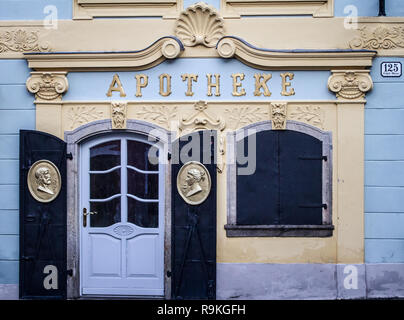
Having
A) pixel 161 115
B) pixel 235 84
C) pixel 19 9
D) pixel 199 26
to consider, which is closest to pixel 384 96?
pixel 235 84

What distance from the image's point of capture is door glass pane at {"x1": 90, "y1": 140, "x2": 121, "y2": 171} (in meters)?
5.79

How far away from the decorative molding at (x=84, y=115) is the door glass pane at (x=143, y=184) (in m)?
0.86

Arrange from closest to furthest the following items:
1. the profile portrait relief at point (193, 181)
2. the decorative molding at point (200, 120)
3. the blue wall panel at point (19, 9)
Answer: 1. the profile portrait relief at point (193, 181)
2. the decorative molding at point (200, 120)
3. the blue wall panel at point (19, 9)

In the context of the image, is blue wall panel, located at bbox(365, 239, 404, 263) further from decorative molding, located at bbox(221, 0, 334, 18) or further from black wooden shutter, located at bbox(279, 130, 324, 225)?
decorative molding, located at bbox(221, 0, 334, 18)

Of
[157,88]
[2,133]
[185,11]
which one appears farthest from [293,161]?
[2,133]

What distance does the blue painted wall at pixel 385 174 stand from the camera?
5.56m

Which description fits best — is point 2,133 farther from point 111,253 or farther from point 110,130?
point 111,253

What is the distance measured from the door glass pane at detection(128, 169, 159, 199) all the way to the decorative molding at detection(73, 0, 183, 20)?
2110mm

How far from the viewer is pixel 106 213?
5793 mm

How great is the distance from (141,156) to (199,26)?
1.89 metres

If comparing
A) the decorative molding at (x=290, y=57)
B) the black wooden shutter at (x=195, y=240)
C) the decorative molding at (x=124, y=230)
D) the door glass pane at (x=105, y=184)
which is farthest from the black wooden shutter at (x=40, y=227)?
the decorative molding at (x=290, y=57)

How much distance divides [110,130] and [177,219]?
1.49m

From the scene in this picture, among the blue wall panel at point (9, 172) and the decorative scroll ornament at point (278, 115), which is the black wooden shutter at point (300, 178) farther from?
the blue wall panel at point (9, 172)

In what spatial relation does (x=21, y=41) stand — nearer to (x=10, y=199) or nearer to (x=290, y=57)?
(x=10, y=199)
